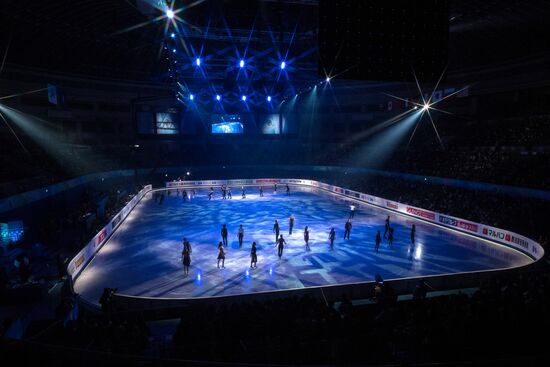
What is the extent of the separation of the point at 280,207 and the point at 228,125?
18.7 meters

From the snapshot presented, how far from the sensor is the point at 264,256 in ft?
61.1

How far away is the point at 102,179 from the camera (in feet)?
136

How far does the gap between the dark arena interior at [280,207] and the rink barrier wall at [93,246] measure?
0.58 feet

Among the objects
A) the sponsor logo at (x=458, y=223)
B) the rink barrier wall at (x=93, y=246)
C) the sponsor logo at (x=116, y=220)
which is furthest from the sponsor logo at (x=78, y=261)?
the sponsor logo at (x=458, y=223)

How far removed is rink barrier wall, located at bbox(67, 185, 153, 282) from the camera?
1502 cm

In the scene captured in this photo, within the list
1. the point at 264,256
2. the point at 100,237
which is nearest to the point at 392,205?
the point at 264,256

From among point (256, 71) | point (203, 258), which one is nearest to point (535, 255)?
point (203, 258)

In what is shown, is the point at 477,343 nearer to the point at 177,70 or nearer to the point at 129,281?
the point at 129,281

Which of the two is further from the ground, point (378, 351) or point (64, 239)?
point (378, 351)

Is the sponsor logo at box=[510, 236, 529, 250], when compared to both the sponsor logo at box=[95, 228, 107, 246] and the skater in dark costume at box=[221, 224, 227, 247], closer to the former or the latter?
the skater in dark costume at box=[221, 224, 227, 247]

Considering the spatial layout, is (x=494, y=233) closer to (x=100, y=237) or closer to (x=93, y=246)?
(x=93, y=246)

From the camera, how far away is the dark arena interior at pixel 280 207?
7305mm

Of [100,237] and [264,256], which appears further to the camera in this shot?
[100,237]

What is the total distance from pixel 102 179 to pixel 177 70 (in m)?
19.2
